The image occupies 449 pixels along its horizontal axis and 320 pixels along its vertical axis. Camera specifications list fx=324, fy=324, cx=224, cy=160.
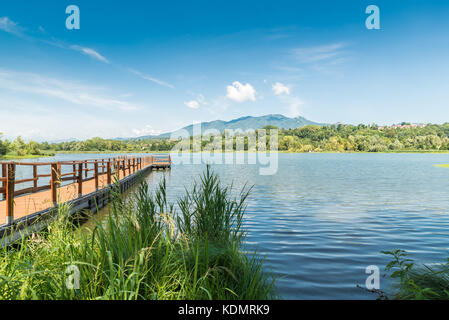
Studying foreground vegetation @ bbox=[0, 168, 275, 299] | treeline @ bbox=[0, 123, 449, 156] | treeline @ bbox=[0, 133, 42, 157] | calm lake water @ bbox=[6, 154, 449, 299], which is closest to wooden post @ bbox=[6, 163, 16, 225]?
foreground vegetation @ bbox=[0, 168, 275, 299]

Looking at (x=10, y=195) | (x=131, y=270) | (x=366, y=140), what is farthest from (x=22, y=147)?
(x=366, y=140)

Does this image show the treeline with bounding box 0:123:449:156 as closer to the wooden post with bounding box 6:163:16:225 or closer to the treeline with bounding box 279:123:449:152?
the treeline with bounding box 279:123:449:152

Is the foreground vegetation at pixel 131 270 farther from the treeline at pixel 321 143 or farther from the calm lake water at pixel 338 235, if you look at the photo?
the treeline at pixel 321 143

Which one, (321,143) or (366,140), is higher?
(366,140)

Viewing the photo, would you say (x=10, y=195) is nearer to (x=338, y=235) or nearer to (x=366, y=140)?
(x=338, y=235)

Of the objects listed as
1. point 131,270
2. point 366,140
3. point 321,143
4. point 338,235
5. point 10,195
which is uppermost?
point 366,140

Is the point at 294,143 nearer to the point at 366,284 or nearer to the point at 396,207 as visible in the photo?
the point at 396,207

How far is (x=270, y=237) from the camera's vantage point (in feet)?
30.2

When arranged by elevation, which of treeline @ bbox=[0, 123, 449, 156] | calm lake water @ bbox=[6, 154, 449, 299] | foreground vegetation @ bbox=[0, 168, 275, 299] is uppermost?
treeline @ bbox=[0, 123, 449, 156]

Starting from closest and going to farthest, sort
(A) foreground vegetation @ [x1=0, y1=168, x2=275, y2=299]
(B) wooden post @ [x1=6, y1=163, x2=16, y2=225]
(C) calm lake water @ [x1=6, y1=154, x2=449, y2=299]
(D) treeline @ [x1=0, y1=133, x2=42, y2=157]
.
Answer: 1. (A) foreground vegetation @ [x1=0, y1=168, x2=275, y2=299]
2. (C) calm lake water @ [x1=6, y1=154, x2=449, y2=299]
3. (B) wooden post @ [x1=6, y1=163, x2=16, y2=225]
4. (D) treeline @ [x1=0, y1=133, x2=42, y2=157]

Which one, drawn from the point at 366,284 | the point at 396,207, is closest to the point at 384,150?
the point at 396,207

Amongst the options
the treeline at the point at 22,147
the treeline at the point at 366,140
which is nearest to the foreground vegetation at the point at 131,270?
the treeline at the point at 22,147

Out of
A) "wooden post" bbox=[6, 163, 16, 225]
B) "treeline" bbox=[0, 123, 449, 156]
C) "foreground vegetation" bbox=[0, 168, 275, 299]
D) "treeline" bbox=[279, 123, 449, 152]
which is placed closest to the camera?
"foreground vegetation" bbox=[0, 168, 275, 299]
